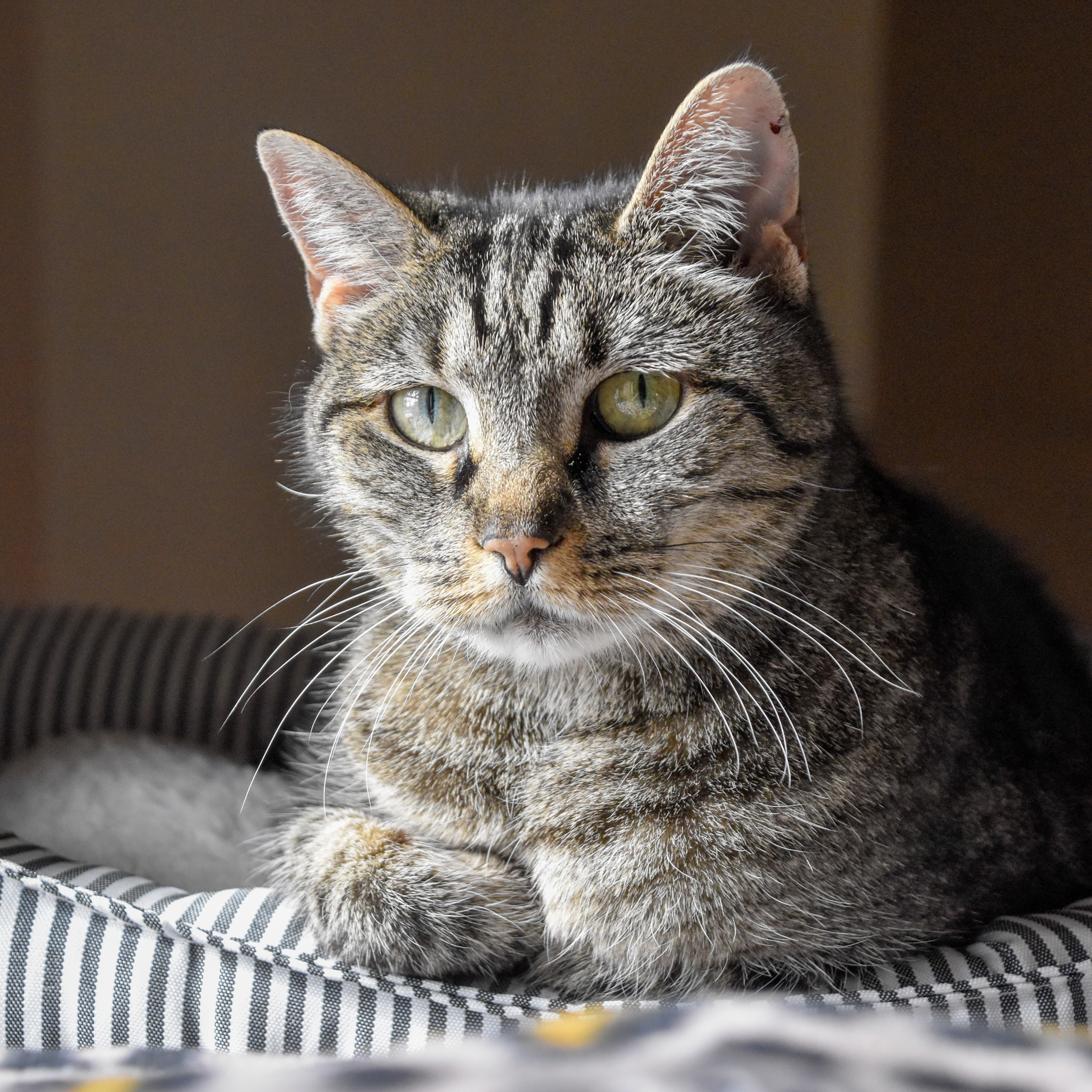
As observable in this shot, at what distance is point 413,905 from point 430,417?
37 centimetres

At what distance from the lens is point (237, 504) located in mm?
2846

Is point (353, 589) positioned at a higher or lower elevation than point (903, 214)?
lower

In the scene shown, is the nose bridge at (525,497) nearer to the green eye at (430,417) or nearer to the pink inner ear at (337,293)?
the green eye at (430,417)

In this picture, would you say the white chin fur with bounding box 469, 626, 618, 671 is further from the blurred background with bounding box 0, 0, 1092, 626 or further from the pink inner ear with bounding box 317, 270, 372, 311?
the blurred background with bounding box 0, 0, 1092, 626

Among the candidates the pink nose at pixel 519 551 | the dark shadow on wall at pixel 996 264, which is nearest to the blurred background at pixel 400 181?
the dark shadow on wall at pixel 996 264

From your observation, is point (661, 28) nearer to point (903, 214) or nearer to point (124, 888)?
point (903, 214)

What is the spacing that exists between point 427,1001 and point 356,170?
2.06ft

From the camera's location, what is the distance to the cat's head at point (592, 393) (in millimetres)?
787

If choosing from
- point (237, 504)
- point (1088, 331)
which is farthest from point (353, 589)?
point (1088, 331)

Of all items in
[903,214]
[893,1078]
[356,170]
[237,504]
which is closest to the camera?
[893,1078]

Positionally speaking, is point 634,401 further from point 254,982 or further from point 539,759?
point 254,982

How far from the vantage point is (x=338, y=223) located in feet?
3.05

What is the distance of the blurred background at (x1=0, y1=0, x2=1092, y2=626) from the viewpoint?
251 centimetres

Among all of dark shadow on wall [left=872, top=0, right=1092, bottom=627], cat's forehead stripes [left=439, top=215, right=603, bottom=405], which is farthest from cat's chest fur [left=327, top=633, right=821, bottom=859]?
dark shadow on wall [left=872, top=0, right=1092, bottom=627]
